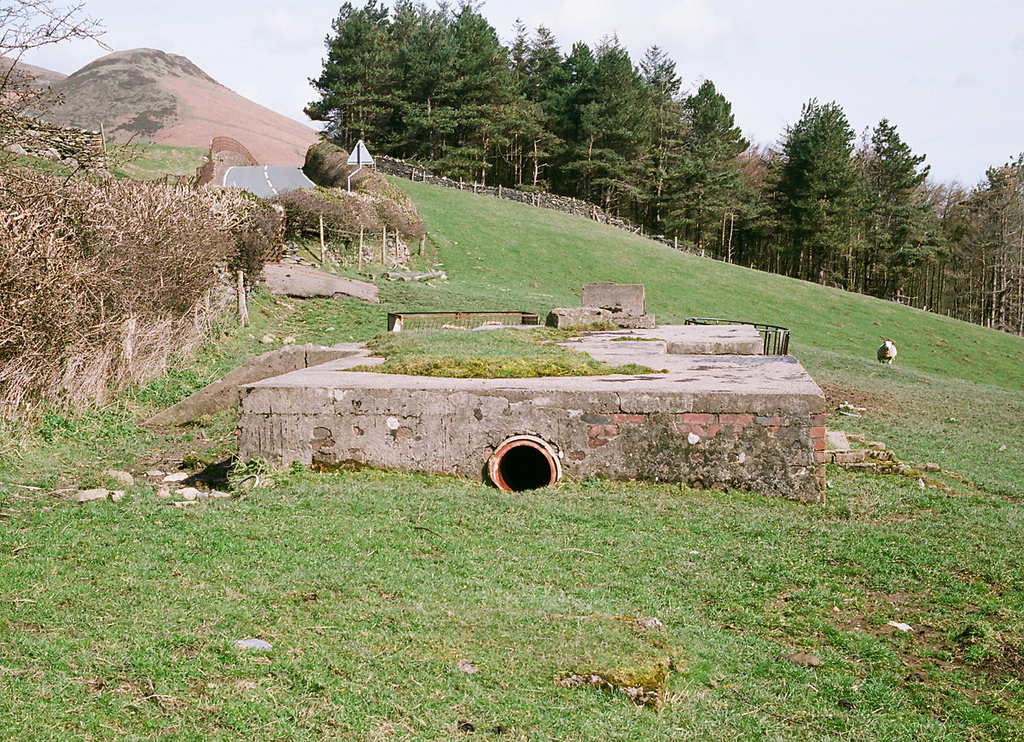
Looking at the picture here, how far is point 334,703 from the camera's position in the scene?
3158 millimetres

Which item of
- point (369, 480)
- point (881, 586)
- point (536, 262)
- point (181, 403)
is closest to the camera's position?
point (881, 586)

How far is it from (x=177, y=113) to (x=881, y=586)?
68.9 metres

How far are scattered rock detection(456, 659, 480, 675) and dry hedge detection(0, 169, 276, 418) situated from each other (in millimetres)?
5475

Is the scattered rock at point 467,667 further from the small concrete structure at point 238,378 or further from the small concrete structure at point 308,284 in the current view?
the small concrete structure at point 308,284

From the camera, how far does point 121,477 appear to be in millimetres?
7359

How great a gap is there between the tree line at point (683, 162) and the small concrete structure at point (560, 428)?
43.0 metres

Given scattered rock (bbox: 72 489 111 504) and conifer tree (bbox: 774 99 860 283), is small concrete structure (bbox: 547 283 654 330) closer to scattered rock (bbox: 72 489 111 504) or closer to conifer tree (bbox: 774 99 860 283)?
scattered rock (bbox: 72 489 111 504)

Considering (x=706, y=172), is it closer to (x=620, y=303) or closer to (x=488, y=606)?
(x=620, y=303)

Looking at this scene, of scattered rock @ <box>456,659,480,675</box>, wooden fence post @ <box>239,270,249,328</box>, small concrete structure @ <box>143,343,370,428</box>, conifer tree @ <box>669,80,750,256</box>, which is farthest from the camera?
conifer tree @ <box>669,80,750,256</box>

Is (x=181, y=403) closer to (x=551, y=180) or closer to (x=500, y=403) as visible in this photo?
(x=500, y=403)

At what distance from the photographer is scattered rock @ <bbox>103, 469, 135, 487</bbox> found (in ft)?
23.8

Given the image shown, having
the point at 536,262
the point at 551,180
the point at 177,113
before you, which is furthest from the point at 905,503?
the point at 177,113

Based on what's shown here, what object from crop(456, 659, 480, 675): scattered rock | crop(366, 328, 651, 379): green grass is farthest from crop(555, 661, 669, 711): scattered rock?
crop(366, 328, 651, 379): green grass

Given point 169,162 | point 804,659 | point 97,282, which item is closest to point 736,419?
point 804,659
